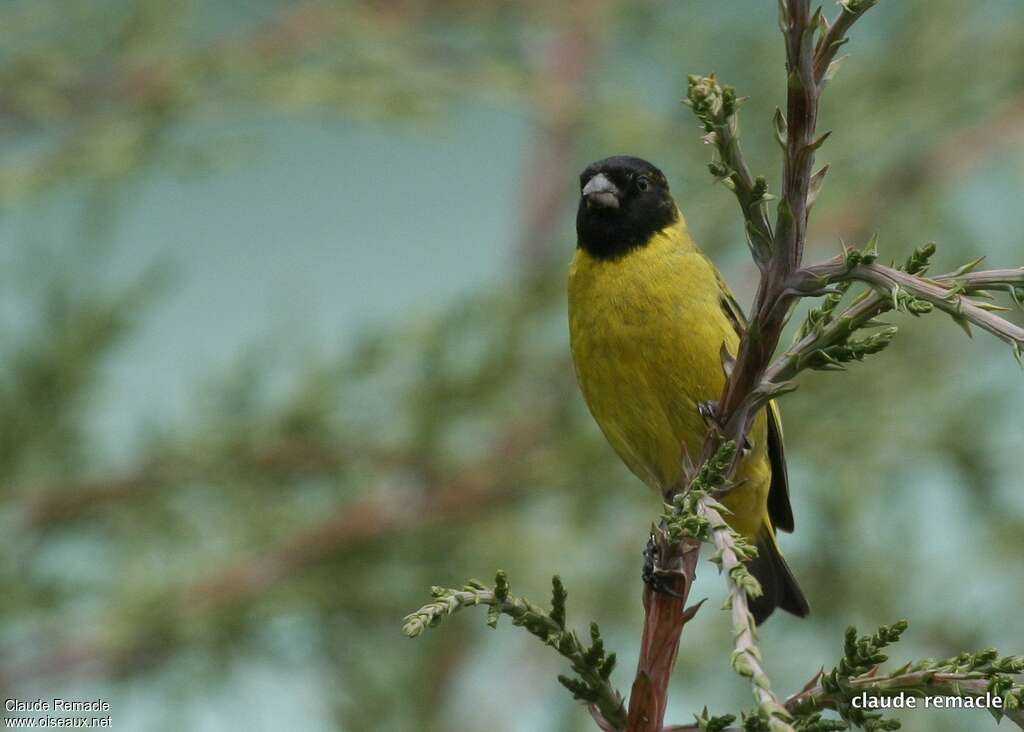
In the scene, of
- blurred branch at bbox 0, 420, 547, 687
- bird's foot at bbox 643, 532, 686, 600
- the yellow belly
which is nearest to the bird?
the yellow belly

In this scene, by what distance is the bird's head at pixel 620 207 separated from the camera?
3334 mm

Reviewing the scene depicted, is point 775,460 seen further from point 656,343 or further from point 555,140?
point 555,140

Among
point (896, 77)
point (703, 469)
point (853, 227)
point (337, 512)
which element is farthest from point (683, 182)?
point (703, 469)

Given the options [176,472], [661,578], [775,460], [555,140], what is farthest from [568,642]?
[555,140]

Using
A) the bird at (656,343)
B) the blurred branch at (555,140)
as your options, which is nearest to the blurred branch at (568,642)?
the bird at (656,343)

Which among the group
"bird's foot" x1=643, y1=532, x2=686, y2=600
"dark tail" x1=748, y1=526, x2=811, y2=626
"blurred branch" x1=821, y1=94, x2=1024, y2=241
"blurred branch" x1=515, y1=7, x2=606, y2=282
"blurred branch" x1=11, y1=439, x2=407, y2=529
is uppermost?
"blurred branch" x1=515, y1=7, x2=606, y2=282

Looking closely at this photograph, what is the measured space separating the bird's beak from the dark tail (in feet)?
3.25

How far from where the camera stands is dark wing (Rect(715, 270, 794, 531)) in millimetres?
3182

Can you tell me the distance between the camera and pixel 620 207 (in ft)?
11.2

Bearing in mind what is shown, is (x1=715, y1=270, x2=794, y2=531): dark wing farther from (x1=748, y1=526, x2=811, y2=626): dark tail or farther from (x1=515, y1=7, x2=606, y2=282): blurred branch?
(x1=515, y1=7, x2=606, y2=282): blurred branch

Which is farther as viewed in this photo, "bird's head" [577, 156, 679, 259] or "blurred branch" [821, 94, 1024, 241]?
"blurred branch" [821, 94, 1024, 241]

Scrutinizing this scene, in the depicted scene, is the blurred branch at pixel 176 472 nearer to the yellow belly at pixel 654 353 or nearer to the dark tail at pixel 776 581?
the dark tail at pixel 776 581

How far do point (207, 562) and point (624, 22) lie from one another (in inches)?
138

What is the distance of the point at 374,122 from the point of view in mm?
5195
